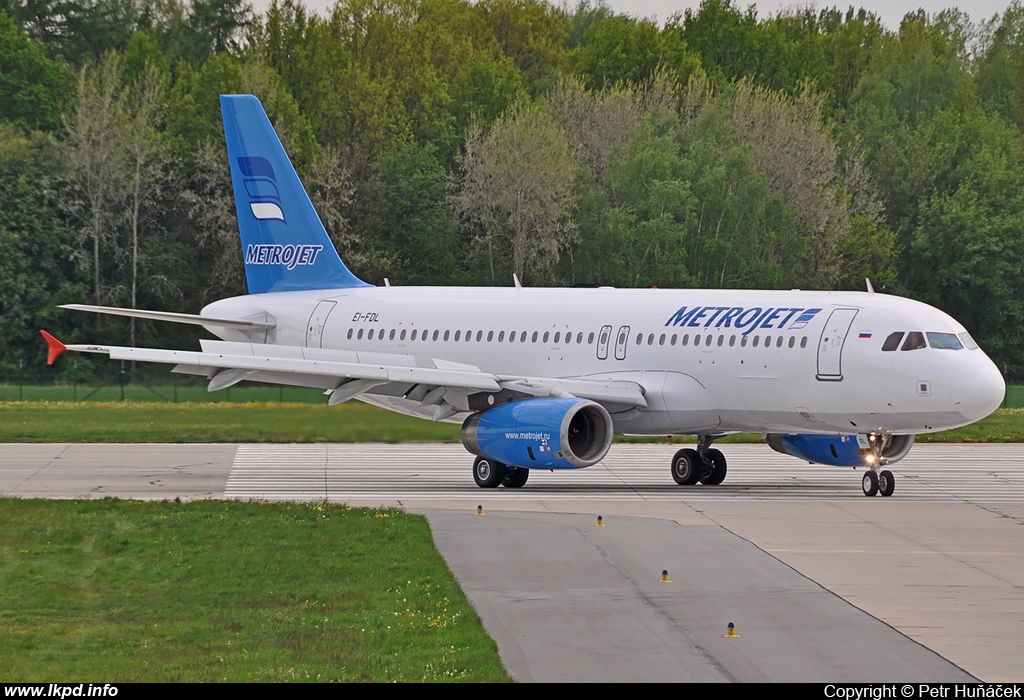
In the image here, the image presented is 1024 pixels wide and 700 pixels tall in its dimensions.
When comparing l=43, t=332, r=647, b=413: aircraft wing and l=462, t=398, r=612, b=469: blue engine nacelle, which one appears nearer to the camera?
l=462, t=398, r=612, b=469: blue engine nacelle

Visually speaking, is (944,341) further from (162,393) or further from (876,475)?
(162,393)

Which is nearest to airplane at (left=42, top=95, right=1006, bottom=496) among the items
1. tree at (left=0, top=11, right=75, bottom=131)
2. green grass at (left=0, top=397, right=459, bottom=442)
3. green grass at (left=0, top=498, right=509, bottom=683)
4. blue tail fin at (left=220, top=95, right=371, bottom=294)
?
green grass at (left=0, top=397, right=459, bottom=442)

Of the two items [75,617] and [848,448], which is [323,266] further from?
[75,617]

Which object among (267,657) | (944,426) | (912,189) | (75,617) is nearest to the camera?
(267,657)

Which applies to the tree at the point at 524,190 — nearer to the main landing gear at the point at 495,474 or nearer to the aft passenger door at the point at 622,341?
the aft passenger door at the point at 622,341

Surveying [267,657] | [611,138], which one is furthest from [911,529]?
[611,138]

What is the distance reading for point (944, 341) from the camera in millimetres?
28234

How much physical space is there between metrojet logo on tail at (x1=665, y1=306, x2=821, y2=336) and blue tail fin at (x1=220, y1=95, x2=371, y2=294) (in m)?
10.2

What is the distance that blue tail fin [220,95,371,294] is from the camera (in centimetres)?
3791

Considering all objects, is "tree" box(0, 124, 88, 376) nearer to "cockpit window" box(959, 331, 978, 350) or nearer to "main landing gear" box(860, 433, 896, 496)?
"main landing gear" box(860, 433, 896, 496)

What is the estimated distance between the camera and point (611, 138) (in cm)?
7550

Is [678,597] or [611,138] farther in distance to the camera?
[611,138]

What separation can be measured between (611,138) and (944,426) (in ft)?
161

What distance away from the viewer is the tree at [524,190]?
69.8 meters
